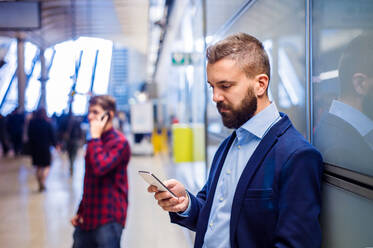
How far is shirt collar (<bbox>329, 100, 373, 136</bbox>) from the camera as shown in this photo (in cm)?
119

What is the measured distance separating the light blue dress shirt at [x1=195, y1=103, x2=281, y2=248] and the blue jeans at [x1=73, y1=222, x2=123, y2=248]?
1.21 meters

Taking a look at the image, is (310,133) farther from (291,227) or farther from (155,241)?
(155,241)

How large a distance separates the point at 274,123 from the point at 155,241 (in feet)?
11.3

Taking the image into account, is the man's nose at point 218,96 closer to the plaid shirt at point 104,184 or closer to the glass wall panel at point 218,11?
the plaid shirt at point 104,184

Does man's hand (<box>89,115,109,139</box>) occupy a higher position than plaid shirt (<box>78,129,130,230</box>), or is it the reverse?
man's hand (<box>89,115,109,139</box>)

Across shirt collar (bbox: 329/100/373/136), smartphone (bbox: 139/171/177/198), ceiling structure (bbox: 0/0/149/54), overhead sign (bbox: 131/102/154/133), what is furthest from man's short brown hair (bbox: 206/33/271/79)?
overhead sign (bbox: 131/102/154/133)

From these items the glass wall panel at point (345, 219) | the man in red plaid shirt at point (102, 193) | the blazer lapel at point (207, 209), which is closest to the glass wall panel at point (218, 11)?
the man in red plaid shirt at point (102, 193)

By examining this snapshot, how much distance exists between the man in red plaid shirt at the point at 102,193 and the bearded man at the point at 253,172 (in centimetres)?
104

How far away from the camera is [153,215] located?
5.45 meters

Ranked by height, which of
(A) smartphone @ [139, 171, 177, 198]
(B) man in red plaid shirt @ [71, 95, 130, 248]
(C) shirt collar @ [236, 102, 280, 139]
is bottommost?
(B) man in red plaid shirt @ [71, 95, 130, 248]

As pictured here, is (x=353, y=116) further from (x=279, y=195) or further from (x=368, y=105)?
(x=279, y=195)

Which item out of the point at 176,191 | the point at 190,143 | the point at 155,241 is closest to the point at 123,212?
the point at 176,191

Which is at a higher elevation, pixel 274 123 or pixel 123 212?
pixel 274 123

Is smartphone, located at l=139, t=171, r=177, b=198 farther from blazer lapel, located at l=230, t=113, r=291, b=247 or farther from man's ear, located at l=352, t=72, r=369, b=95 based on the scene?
man's ear, located at l=352, t=72, r=369, b=95
